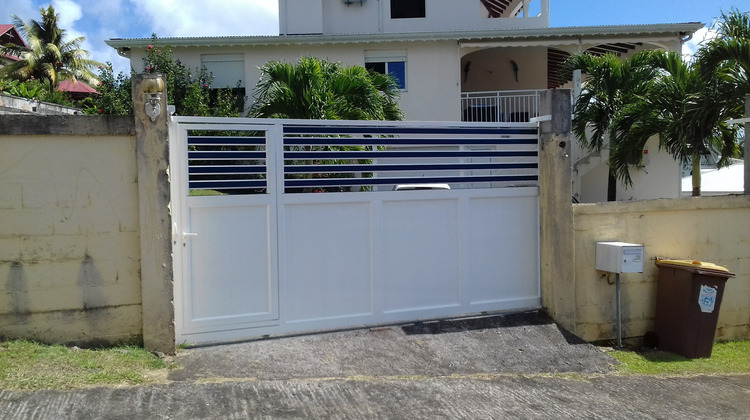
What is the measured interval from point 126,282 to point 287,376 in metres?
1.61

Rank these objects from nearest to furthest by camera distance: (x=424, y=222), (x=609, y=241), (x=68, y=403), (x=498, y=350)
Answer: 1. (x=68, y=403)
2. (x=498, y=350)
3. (x=424, y=222)
4. (x=609, y=241)

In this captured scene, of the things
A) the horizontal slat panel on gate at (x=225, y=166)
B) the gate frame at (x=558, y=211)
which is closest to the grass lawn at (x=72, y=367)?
the horizontal slat panel on gate at (x=225, y=166)

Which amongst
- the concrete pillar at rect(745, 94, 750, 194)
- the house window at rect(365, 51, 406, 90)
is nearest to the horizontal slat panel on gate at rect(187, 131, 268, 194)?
the concrete pillar at rect(745, 94, 750, 194)

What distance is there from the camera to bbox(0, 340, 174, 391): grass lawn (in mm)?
4617

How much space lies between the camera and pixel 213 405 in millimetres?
4484

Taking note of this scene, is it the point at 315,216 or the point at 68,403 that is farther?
the point at 315,216

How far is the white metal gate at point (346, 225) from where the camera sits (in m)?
5.67

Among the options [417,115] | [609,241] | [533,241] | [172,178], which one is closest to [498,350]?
[533,241]

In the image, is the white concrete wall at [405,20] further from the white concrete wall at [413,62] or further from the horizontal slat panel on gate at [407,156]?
the horizontal slat panel on gate at [407,156]

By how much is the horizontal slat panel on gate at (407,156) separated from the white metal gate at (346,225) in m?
0.01

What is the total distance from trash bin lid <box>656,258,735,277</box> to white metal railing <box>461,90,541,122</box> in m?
10.4

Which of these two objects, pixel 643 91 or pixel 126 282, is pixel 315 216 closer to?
pixel 126 282

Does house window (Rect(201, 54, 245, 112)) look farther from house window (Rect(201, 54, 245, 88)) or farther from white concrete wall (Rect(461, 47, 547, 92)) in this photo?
white concrete wall (Rect(461, 47, 547, 92))

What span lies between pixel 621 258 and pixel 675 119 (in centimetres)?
447
